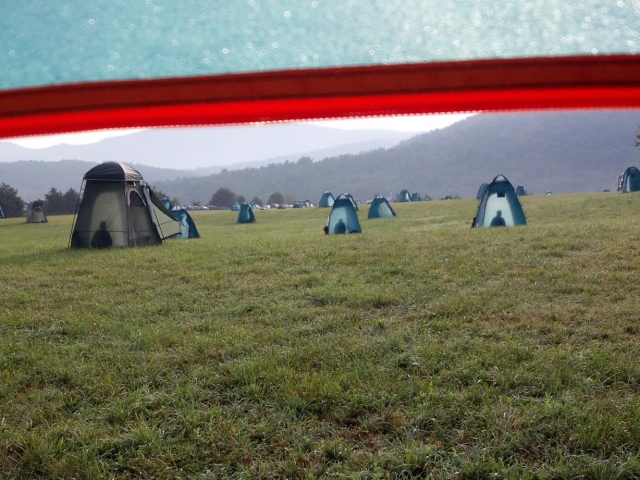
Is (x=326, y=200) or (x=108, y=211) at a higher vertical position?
(x=326, y=200)

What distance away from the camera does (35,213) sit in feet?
75.2

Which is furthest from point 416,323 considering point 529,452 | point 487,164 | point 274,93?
point 487,164

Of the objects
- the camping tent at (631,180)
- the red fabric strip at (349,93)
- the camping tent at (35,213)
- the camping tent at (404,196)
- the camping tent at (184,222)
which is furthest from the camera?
the camping tent at (404,196)

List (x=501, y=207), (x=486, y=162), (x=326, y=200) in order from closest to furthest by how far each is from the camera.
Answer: (x=501, y=207)
(x=326, y=200)
(x=486, y=162)

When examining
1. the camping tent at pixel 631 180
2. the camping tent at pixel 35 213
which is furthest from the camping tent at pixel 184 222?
the camping tent at pixel 631 180

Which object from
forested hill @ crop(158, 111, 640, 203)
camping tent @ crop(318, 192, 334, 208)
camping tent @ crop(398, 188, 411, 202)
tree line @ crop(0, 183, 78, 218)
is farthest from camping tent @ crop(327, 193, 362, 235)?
forested hill @ crop(158, 111, 640, 203)

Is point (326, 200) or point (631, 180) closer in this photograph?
point (631, 180)

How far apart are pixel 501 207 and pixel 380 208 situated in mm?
9111

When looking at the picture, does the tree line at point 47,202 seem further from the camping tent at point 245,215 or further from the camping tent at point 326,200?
the camping tent at point 326,200

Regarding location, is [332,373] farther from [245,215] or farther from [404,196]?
[404,196]

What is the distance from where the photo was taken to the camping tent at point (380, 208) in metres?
19.0

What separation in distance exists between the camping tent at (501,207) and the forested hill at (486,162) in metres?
66.3

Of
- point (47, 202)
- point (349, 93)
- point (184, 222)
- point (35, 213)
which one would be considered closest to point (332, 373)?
point (349, 93)

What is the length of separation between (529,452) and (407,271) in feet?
12.1
